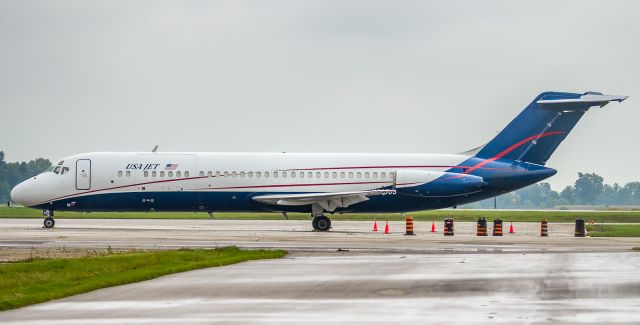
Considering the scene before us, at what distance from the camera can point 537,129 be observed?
54.1 metres

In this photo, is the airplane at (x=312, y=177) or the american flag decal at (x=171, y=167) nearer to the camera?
the airplane at (x=312, y=177)

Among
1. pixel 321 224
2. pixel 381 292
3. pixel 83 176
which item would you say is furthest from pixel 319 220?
pixel 381 292

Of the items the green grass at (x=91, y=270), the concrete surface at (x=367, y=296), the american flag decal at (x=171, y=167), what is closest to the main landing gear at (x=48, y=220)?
the american flag decal at (x=171, y=167)

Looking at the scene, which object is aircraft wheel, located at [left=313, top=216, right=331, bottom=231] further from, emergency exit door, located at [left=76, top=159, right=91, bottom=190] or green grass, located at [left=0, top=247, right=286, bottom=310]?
green grass, located at [left=0, top=247, right=286, bottom=310]

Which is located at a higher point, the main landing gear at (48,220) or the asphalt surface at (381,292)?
the main landing gear at (48,220)

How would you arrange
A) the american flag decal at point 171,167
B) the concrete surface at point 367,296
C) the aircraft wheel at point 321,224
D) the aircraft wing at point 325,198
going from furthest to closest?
the american flag decal at point 171,167
the aircraft wheel at point 321,224
the aircraft wing at point 325,198
the concrete surface at point 367,296

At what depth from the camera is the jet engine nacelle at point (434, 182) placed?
5291 cm

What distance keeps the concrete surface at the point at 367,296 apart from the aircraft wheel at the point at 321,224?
24.1 m

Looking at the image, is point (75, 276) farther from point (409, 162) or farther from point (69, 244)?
point (409, 162)

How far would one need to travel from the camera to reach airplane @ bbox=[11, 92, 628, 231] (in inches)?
2066

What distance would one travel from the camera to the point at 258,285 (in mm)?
21500

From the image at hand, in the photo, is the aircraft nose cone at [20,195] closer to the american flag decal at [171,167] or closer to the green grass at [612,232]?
the american flag decal at [171,167]

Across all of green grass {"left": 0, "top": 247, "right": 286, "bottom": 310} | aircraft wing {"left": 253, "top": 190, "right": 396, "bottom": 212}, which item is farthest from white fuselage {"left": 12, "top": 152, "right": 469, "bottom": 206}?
green grass {"left": 0, "top": 247, "right": 286, "bottom": 310}

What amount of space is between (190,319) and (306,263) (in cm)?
1195
